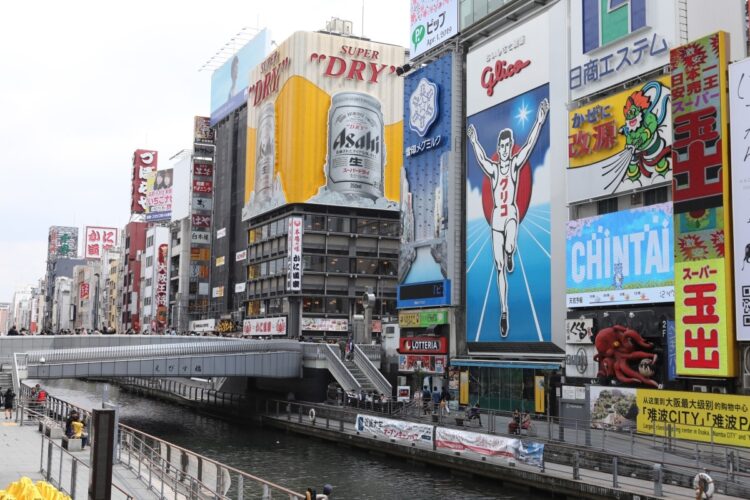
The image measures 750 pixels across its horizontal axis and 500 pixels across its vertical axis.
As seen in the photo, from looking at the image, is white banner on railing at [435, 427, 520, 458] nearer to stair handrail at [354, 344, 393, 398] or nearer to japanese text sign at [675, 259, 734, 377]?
japanese text sign at [675, 259, 734, 377]

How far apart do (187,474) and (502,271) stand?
36315 millimetres

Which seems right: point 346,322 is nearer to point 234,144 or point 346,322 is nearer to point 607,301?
point 234,144

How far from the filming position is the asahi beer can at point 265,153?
106 meters

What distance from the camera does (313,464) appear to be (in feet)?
137

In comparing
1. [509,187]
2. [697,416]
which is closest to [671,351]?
[697,416]

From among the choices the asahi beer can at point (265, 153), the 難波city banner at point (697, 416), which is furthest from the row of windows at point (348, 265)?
the 難波city banner at point (697, 416)

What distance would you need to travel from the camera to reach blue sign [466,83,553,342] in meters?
52.2

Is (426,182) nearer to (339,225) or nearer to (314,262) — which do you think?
(314,262)

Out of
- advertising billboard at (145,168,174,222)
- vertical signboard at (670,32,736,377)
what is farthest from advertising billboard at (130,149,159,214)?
vertical signboard at (670,32,736,377)

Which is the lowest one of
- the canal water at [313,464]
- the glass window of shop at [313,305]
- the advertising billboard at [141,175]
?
the canal water at [313,464]

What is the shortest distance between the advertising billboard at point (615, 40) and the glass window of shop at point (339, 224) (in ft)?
184

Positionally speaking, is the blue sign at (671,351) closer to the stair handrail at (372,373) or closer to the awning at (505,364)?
the awning at (505,364)

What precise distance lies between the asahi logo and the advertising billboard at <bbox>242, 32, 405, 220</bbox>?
12 cm

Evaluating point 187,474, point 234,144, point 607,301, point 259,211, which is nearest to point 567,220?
point 607,301
